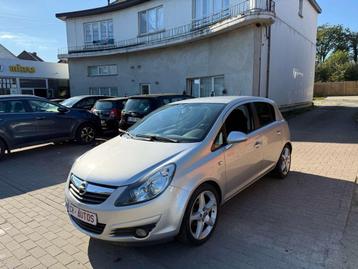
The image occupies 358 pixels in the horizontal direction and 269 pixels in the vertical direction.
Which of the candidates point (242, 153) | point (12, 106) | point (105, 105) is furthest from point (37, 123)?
point (242, 153)

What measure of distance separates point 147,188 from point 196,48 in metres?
14.1

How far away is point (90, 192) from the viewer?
2.90 meters

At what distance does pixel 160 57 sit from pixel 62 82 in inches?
542

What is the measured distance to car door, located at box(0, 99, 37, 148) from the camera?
291 inches

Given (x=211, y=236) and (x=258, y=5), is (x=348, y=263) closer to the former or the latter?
(x=211, y=236)

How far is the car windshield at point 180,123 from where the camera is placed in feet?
11.8

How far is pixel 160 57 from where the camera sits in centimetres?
1814

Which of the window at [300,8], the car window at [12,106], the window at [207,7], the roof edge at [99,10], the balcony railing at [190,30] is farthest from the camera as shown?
the roof edge at [99,10]

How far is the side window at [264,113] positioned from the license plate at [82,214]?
290cm

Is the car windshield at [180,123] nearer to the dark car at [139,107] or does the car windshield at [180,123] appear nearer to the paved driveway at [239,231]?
the paved driveway at [239,231]

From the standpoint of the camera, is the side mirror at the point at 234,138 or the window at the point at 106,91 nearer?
the side mirror at the point at 234,138

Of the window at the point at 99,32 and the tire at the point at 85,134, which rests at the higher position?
the window at the point at 99,32

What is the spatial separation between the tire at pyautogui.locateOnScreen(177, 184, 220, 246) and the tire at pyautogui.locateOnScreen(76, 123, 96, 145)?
21.9ft

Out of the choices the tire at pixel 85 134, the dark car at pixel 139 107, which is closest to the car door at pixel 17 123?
the tire at pixel 85 134
